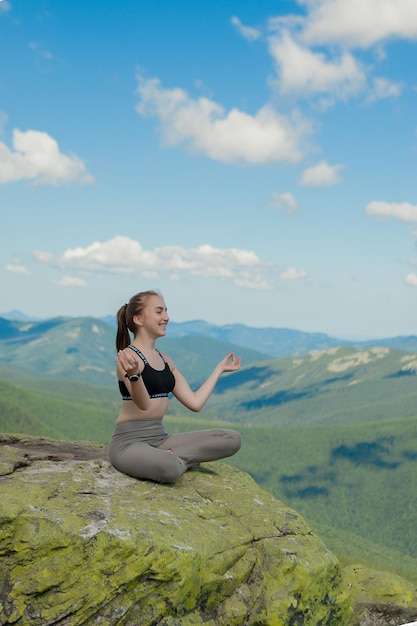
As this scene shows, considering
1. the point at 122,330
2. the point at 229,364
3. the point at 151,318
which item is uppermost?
the point at 151,318

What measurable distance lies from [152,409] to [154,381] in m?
0.59

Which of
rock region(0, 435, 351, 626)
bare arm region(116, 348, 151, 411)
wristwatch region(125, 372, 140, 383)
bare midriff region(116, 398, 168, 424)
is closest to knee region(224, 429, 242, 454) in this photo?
rock region(0, 435, 351, 626)

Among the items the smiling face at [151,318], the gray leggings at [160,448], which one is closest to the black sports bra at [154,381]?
the smiling face at [151,318]

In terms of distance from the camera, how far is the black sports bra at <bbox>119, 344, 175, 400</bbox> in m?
10.7

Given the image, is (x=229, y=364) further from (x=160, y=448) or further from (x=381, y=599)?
(x=381, y=599)

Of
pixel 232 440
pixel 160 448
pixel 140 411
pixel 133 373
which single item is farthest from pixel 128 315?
pixel 232 440

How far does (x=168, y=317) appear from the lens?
11156mm

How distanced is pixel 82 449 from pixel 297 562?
229 inches

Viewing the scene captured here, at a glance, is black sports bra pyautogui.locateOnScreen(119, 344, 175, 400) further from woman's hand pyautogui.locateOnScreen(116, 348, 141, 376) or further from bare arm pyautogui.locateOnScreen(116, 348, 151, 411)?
woman's hand pyautogui.locateOnScreen(116, 348, 141, 376)

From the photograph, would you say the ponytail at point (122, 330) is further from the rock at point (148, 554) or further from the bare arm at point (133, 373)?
the rock at point (148, 554)

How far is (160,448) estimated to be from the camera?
441 inches

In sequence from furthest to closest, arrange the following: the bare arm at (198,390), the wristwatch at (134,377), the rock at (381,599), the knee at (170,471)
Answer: the rock at (381,599)
the bare arm at (198,390)
the knee at (170,471)
the wristwatch at (134,377)

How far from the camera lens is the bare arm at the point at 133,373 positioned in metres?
9.38

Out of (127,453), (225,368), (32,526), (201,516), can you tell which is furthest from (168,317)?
(32,526)
